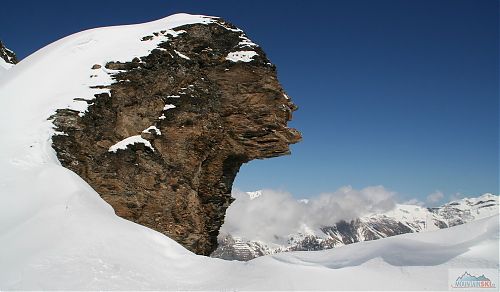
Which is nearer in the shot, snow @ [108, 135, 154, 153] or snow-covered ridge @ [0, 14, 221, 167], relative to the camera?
snow-covered ridge @ [0, 14, 221, 167]

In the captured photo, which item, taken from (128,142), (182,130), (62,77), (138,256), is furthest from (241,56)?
(138,256)

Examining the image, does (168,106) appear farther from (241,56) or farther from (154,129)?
(241,56)

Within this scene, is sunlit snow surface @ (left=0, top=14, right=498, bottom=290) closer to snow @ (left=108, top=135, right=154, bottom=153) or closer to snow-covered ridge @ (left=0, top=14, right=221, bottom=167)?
snow-covered ridge @ (left=0, top=14, right=221, bottom=167)

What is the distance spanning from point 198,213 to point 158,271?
15.0 meters

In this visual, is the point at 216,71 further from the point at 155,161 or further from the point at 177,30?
the point at 155,161

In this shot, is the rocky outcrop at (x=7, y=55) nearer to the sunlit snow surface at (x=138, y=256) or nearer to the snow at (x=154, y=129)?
the snow at (x=154, y=129)

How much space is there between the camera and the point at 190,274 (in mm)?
9398

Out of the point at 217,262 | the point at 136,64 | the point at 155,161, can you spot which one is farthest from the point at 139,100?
the point at 217,262

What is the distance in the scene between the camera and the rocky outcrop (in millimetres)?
50219

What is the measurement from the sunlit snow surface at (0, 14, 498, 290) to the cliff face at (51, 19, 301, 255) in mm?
6046

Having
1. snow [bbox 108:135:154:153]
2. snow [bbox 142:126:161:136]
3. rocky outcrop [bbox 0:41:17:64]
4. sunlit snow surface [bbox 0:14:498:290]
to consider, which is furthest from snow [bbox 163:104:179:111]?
rocky outcrop [bbox 0:41:17:64]

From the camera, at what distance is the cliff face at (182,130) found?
20.8 meters

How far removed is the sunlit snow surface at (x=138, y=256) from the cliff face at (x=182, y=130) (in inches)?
238

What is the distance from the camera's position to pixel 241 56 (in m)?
26.6
